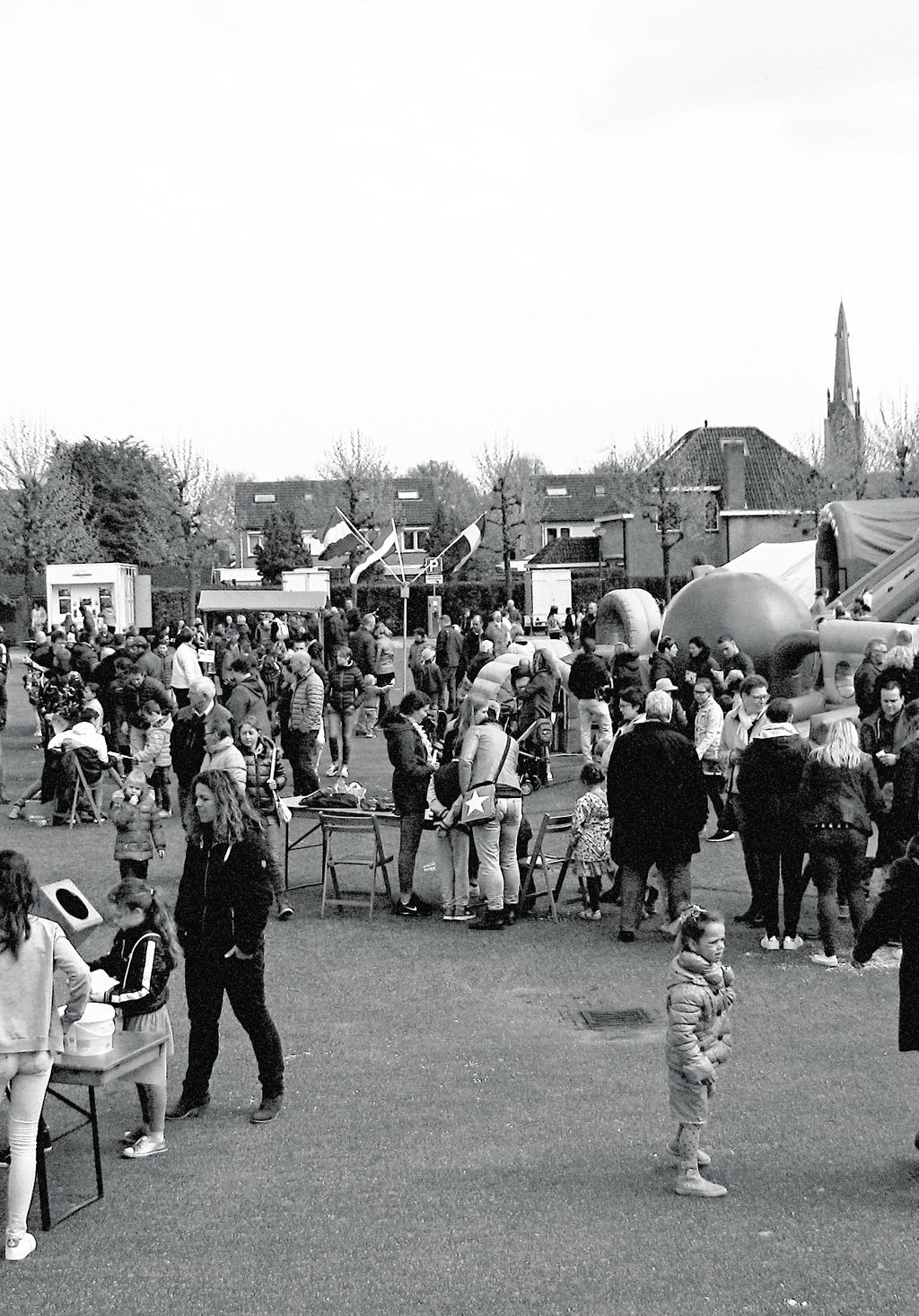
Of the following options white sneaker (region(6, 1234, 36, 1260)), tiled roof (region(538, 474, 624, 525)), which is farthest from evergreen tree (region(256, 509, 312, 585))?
white sneaker (region(6, 1234, 36, 1260))

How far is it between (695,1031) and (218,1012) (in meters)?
2.38

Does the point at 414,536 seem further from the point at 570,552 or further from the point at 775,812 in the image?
the point at 775,812

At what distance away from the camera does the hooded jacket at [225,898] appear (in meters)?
6.83

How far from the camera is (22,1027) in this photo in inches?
219

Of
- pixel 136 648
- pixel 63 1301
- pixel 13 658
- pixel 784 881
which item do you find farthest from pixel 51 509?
pixel 63 1301

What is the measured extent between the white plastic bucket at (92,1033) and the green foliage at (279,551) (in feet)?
158

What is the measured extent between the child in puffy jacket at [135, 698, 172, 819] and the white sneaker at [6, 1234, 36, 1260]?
8.68m

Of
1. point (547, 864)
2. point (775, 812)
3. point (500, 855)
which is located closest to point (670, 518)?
point (547, 864)

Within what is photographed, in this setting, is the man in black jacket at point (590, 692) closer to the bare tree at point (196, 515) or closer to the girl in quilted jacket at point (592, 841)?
the girl in quilted jacket at point (592, 841)

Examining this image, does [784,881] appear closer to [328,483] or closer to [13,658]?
[13,658]

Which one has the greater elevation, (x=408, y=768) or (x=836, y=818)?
(x=408, y=768)

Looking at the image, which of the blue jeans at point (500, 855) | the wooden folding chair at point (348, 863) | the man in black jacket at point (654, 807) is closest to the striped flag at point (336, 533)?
the wooden folding chair at point (348, 863)

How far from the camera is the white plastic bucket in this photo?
6.12m

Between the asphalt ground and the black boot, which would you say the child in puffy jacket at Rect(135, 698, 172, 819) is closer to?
the black boot
